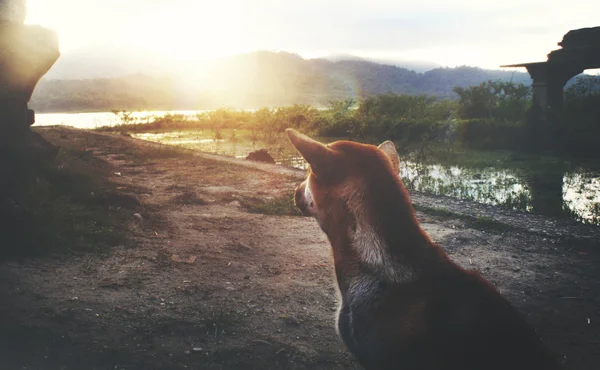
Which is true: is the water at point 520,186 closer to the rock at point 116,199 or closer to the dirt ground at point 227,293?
the dirt ground at point 227,293

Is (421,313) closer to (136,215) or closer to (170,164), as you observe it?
(136,215)

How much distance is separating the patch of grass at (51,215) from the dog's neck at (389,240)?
4.85 metres

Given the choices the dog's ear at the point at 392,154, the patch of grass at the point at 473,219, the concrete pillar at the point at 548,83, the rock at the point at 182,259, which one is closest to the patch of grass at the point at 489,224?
the patch of grass at the point at 473,219

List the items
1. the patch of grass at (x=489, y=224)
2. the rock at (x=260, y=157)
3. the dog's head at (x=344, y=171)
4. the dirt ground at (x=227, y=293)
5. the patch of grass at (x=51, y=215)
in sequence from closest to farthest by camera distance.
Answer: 1. the dog's head at (x=344, y=171)
2. the dirt ground at (x=227, y=293)
3. the patch of grass at (x=51, y=215)
4. the patch of grass at (x=489, y=224)
5. the rock at (x=260, y=157)

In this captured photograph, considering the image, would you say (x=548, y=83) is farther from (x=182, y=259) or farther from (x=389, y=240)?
(x=389, y=240)

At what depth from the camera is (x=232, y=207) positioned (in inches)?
379

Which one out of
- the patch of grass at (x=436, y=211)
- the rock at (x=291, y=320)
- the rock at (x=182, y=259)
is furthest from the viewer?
the patch of grass at (x=436, y=211)

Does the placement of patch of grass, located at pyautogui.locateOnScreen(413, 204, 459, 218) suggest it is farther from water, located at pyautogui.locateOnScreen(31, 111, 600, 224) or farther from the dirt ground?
water, located at pyautogui.locateOnScreen(31, 111, 600, 224)

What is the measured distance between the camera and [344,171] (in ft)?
8.55

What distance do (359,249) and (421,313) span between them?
497 mm

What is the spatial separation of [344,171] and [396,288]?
70cm

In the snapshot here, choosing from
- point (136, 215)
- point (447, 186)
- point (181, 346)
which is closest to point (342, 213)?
point (181, 346)

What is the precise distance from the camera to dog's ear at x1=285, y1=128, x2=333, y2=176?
2.44 m

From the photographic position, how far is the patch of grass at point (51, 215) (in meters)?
5.83
